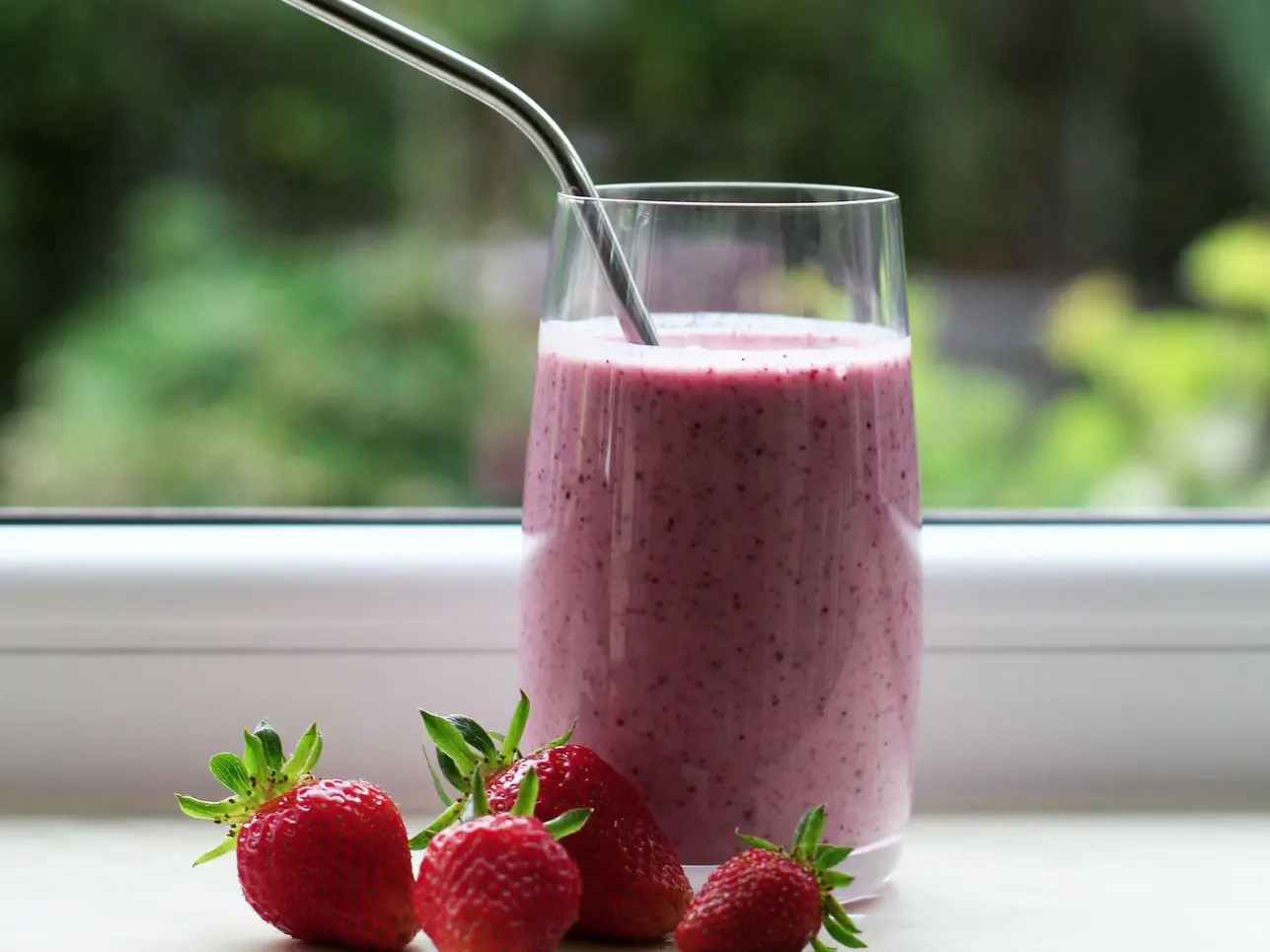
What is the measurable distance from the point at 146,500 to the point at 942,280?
0.68m

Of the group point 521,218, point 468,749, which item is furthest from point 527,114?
point 521,218

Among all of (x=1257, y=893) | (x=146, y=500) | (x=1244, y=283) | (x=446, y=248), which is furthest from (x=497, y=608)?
(x=1244, y=283)

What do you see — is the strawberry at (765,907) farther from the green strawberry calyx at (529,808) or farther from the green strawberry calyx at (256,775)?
the green strawberry calyx at (256,775)

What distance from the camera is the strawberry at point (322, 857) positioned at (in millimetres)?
588

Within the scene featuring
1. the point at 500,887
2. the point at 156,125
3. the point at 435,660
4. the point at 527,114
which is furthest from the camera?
the point at 156,125

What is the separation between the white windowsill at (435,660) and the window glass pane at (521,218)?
0.40 metres

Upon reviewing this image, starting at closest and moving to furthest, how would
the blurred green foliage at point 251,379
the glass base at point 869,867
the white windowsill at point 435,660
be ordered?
the glass base at point 869,867
the white windowsill at point 435,660
the blurred green foliage at point 251,379

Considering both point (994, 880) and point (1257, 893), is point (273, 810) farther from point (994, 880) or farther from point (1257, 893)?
point (1257, 893)

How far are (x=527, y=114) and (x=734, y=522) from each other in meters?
0.19

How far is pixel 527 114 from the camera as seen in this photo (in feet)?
2.11

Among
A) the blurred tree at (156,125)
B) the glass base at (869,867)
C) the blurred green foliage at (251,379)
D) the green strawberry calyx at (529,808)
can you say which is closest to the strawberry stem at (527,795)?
the green strawberry calyx at (529,808)

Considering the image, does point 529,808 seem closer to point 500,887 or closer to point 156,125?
point 500,887

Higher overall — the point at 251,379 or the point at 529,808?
the point at 251,379

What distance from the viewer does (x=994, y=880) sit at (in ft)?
2.34
